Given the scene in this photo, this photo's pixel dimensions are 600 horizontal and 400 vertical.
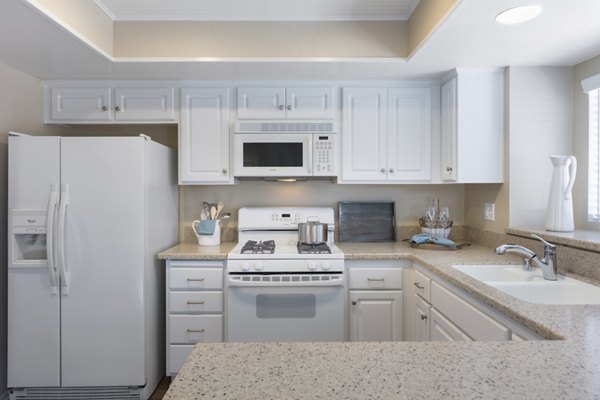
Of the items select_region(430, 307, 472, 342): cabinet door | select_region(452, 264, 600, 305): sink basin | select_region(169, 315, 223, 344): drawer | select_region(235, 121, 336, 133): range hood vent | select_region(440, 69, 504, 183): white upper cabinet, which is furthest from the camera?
select_region(235, 121, 336, 133): range hood vent

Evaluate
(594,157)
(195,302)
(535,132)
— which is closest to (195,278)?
(195,302)

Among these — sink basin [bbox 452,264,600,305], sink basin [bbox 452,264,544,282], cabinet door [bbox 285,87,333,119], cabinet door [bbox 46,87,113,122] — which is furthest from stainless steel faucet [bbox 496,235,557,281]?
cabinet door [bbox 46,87,113,122]

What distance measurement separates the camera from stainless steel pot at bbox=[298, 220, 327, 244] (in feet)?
8.38

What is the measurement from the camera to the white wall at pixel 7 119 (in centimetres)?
219

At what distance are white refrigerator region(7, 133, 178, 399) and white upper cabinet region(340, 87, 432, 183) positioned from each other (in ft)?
4.66

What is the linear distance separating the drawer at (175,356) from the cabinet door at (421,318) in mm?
1420

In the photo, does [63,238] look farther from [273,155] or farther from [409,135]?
[409,135]

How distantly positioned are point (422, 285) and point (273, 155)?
130cm

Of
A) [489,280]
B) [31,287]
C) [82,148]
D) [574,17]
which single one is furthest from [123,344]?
[574,17]

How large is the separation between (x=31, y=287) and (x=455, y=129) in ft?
9.23

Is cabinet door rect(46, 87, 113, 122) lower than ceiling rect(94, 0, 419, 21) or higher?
lower

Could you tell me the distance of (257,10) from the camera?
221 centimetres

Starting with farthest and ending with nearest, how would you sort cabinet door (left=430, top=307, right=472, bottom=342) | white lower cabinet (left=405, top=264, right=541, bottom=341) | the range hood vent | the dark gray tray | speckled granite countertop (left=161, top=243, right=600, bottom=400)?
the dark gray tray, the range hood vent, cabinet door (left=430, top=307, right=472, bottom=342), white lower cabinet (left=405, top=264, right=541, bottom=341), speckled granite countertop (left=161, top=243, right=600, bottom=400)

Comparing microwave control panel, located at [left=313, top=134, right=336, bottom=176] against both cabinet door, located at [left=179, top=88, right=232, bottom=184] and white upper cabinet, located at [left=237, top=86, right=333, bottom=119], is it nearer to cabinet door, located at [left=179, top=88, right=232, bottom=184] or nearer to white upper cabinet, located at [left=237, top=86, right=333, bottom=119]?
white upper cabinet, located at [left=237, top=86, right=333, bottom=119]
